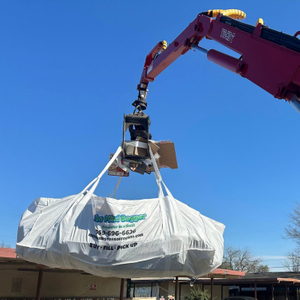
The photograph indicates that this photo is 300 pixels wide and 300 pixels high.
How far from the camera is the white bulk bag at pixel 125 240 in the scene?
13.9 feet

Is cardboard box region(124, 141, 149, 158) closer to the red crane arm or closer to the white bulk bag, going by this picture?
the white bulk bag

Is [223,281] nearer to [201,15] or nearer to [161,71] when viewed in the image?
[161,71]

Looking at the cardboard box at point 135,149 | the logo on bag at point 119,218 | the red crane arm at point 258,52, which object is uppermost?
the red crane arm at point 258,52

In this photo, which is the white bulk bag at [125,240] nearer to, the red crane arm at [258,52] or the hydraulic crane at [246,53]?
the hydraulic crane at [246,53]

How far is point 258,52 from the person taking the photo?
18.7ft

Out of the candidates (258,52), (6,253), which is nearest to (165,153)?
(258,52)

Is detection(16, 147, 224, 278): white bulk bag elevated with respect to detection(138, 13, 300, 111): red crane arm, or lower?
lower

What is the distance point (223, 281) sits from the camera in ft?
76.4

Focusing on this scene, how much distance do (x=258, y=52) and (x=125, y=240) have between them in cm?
369

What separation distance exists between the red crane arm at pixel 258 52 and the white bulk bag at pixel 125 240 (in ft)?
7.83

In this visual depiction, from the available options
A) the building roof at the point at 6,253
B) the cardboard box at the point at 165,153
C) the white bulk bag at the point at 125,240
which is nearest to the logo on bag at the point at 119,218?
the white bulk bag at the point at 125,240

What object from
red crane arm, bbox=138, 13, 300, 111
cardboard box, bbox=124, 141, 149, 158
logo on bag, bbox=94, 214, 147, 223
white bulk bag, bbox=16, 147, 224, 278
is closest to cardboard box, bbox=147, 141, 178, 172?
cardboard box, bbox=124, 141, 149, 158

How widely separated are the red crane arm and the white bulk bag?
93.9 inches

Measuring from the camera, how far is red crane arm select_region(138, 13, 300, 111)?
507 cm
